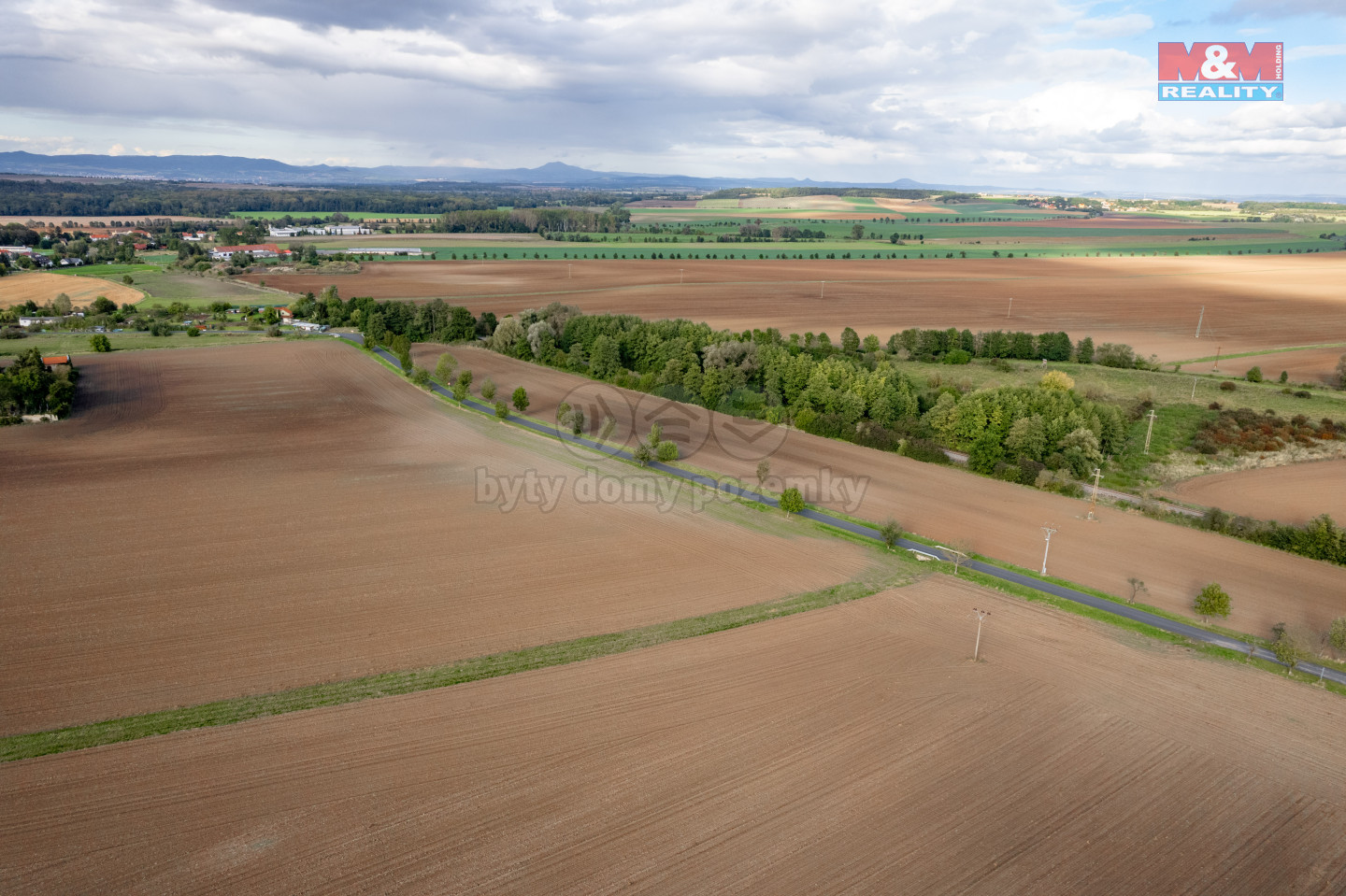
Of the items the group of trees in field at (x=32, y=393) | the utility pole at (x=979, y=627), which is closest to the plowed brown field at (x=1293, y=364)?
the utility pole at (x=979, y=627)

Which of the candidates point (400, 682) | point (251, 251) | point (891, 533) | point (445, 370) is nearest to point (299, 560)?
point (400, 682)

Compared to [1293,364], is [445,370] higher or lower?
lower

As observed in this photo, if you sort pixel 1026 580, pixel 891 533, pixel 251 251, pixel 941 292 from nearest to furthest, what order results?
pixel 1026 580 < pixel 891 533 < pixel 941 292 < pixel 251 251

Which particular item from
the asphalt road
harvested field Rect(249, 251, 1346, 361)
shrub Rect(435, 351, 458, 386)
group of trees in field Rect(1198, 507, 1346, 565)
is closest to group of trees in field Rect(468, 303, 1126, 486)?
group of trees in field Rect(1198, 507, 1346, 565)

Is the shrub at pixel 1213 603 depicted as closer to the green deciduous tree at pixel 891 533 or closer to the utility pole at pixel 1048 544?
the utility pole at pixel 1048 544

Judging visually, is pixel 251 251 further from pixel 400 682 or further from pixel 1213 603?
pixel 1213 603

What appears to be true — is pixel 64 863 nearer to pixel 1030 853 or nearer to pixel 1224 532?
pixel 1030 853

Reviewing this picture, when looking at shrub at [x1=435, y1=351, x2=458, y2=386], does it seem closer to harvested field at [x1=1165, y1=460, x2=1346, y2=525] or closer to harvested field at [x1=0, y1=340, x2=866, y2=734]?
harvested field at [x1=0, y1=340, x2=866, y2=734]
